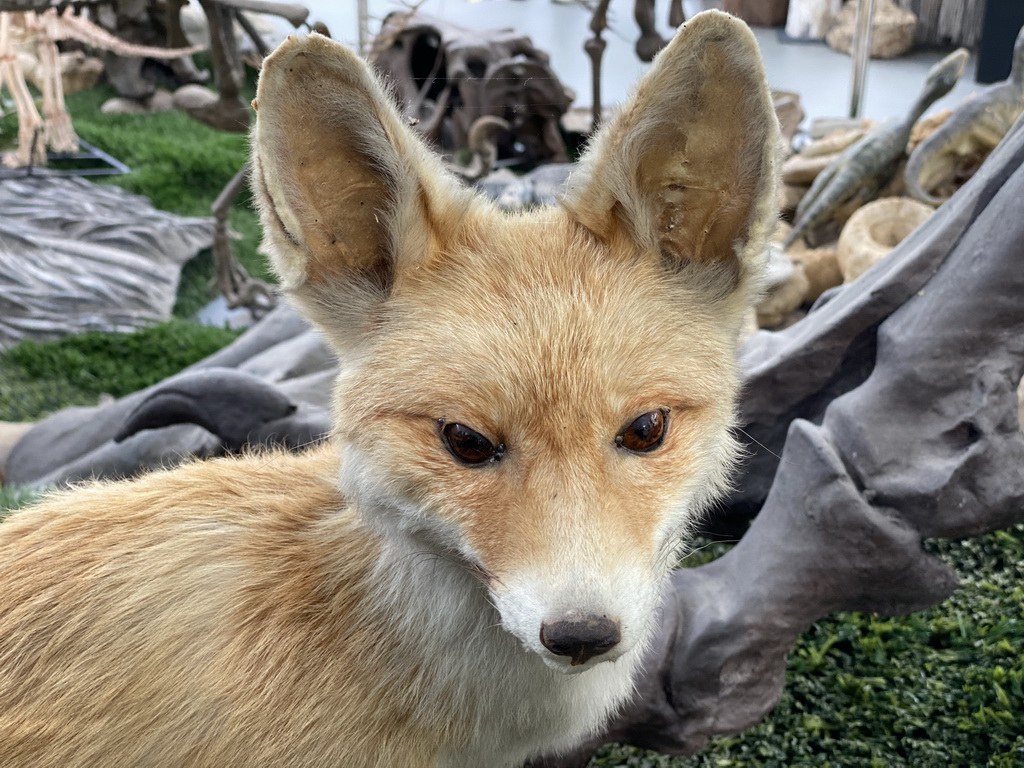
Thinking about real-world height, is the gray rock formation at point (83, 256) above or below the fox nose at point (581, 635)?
below

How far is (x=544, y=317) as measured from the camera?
130 centimetres

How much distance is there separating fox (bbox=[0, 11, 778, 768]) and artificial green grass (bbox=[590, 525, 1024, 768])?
778mm

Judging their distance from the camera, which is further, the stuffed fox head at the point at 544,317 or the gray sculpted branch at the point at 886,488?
the gray sculpted branch at the point at 886,488

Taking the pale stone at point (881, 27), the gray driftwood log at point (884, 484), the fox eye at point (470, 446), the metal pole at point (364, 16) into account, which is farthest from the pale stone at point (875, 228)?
the fox eye at point (470, 446)

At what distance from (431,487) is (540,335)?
0.27 m

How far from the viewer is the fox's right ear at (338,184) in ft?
4.11

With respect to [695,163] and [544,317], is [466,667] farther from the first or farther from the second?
[695,163]

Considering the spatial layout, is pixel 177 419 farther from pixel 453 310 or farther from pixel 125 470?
pixel 453 310

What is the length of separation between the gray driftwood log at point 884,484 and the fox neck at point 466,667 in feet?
1.96

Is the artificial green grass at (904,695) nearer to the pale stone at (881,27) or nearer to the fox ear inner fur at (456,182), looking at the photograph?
the fox ear inner fur at (456,182)

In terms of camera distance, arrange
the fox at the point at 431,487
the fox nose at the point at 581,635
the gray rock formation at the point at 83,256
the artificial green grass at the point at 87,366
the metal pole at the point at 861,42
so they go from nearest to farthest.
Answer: the fox nose at the point at 581,635
the fox at the point at 431,487
the metal pole at the point at 861,42
the artificial green grass at the point at 87,366
the gray rock formation at the point at 83,256

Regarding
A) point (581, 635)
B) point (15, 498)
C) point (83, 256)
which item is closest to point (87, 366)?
point (83, 256)

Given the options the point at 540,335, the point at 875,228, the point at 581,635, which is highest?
the point at 540,335

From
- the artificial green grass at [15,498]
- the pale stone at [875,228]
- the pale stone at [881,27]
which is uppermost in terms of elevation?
the pale stone at [881,27]
